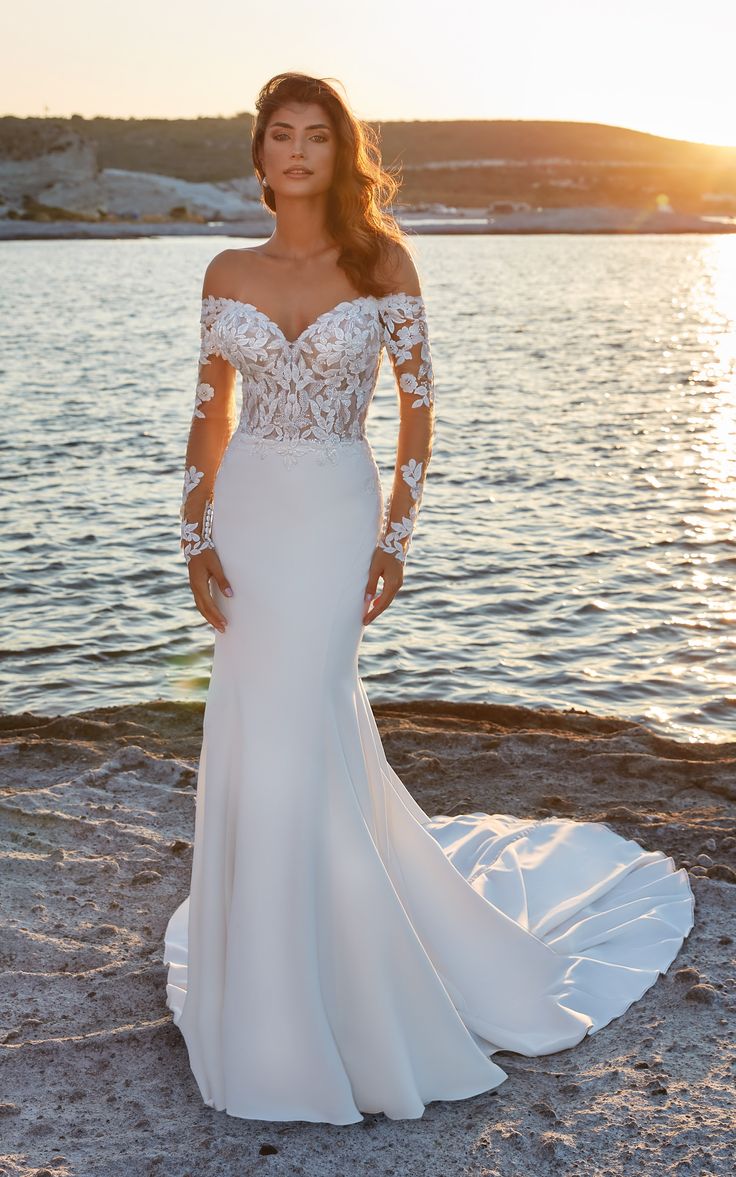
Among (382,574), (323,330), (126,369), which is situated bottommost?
→ (126,369)

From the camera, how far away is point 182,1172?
3.39m

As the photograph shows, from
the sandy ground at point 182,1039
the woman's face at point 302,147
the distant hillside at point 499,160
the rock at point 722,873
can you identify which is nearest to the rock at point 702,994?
the sandy ground at point 182,1039

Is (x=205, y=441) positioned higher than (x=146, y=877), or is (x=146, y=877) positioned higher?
(x=205, y=441)

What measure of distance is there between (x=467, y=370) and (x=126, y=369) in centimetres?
678

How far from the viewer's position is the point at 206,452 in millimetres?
3973

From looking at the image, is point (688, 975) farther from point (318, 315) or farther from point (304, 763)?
point (318, 315)

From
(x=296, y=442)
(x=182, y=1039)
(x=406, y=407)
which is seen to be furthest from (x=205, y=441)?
(x=182, y=1039)

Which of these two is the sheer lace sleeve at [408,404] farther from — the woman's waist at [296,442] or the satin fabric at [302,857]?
the woman's waist at [296,442]

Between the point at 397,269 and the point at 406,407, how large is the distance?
40 cm

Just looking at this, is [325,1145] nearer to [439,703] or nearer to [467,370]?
[439,703]

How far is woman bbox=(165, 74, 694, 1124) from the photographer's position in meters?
3.67

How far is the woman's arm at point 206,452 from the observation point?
12.6 feet

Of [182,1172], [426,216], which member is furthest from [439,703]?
[426,216]

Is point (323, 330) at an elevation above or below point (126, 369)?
above
